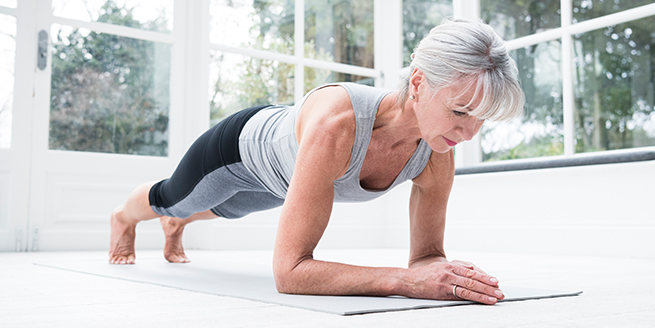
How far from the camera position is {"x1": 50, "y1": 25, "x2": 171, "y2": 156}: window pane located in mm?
4027

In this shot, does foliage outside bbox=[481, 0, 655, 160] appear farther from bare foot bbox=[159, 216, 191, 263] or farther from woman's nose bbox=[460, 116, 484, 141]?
woman's nose bbox=[460, 116, 484, 141]

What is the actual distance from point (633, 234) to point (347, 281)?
2646 millimetres

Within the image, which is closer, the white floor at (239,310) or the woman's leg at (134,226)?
the white floor at (239,310)

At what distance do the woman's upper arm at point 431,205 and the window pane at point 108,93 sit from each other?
295cm

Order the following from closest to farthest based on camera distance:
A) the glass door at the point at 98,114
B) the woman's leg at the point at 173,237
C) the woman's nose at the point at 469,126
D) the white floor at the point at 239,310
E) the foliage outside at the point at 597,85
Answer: the white floor at the point at 239,310
the woman's nose at the point at 469,126
the woman's leg at the point at 173,237
the foliage outside at the point at 597,85
the glass door at the point at 98,114

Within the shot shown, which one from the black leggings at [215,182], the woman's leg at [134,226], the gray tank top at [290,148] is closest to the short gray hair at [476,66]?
the gray tank top at [290,148]

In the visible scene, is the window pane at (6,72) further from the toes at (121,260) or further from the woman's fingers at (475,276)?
the woman's fingers at (475,276)

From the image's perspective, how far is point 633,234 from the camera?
3430mm

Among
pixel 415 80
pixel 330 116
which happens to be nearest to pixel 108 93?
pixel 330 116

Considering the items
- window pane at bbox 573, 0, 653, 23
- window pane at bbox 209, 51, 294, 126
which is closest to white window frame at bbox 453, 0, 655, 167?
window pane at bbox 573, 0, 653, 23

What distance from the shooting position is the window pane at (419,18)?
4981mm

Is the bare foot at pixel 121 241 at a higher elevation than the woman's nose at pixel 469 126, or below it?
below

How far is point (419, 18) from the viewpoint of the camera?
5.15 meters

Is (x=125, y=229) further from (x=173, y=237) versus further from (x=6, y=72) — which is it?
(x=6, y=72)
